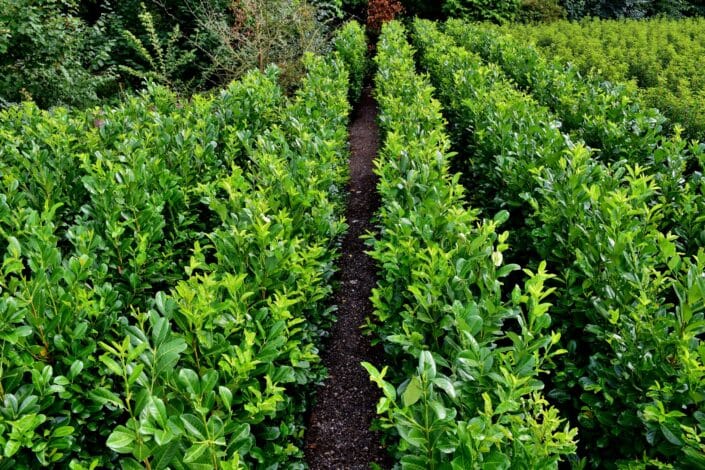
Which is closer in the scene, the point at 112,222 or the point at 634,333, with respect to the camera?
the point at 634,333

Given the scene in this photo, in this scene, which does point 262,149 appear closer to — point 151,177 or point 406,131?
point 151,177

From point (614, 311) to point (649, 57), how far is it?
7765 mm

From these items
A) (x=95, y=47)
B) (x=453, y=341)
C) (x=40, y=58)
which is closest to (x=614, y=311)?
(x=453, y=341)

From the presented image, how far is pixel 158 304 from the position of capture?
Result: 1.98 m

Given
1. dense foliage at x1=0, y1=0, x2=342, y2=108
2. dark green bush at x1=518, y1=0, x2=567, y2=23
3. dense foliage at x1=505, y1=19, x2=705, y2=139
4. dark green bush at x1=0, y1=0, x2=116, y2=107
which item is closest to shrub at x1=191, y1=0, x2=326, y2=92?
dense foliage at x1=0, y1=0, x2=342, y2=108

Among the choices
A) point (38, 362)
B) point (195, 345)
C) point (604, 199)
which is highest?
point (604, 199)

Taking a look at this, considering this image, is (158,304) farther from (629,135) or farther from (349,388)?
(629,135)

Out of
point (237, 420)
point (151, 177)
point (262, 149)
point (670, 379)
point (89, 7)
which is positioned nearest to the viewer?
point (237, 420)

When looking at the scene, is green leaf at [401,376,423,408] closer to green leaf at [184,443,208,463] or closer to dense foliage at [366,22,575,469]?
dense foliage at [366,22,575,469]

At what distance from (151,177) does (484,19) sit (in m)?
14.6

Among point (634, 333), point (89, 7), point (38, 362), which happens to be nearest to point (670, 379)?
point (634, 333)

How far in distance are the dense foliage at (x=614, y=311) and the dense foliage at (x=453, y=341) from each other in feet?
0.69

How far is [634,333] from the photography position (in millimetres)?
2150

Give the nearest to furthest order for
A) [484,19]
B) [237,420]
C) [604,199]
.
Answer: [237,420] → [604,199] → [484,19]
